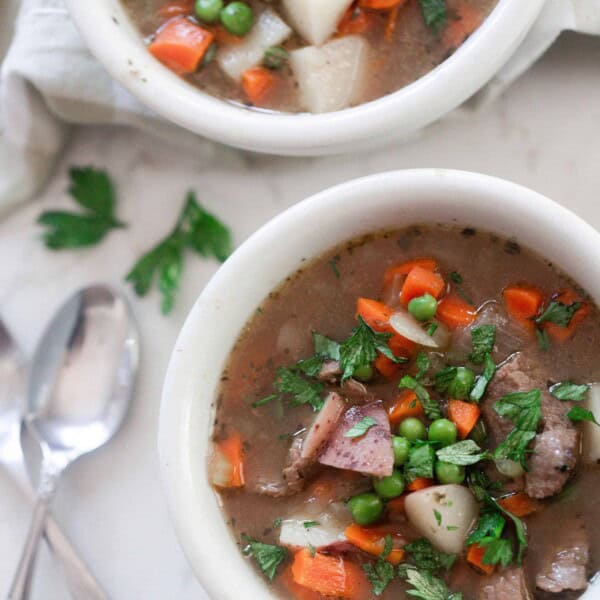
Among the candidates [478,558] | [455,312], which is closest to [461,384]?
[455,312]

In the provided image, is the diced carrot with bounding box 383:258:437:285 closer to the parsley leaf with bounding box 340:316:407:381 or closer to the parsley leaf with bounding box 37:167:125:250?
the parsley leaf with bounding box 340:316:407:381

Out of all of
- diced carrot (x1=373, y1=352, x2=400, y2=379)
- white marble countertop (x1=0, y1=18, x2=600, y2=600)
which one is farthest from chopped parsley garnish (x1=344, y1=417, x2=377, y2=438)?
white marble countertop (x1=0, y1=18, x2=600, y2=600)

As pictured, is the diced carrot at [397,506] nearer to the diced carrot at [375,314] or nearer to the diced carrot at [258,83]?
the diced carrot at [375,314]

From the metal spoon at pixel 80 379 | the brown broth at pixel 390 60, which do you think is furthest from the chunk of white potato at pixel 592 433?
the metal spoon at pixel 80 379

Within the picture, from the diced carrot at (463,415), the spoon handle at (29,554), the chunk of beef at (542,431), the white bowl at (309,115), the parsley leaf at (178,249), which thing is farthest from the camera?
the parsley leaf at (178,249)

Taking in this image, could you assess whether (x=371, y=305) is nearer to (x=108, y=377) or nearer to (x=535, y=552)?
(x=535, y=552)

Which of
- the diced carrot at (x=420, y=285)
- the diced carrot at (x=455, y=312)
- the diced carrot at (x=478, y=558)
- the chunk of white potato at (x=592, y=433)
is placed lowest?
the diced carrot at (x=478, y=558)

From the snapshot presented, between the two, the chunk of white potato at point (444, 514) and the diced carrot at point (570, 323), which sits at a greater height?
the diced carrot at point (570, 323)
